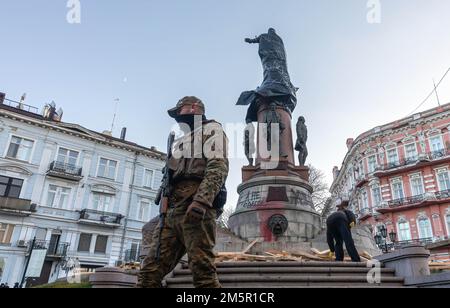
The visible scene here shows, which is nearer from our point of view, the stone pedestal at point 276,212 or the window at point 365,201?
the stone pedestal at point 276,212

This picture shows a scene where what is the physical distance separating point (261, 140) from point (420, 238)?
79.2ft

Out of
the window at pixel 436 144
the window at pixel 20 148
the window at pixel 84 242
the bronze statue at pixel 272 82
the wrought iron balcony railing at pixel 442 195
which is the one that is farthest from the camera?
the window at pixel 436 144

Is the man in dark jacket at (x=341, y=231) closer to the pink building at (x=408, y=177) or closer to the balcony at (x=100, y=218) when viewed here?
the balcony at (x=100, y=218)

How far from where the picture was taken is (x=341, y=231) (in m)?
7.33

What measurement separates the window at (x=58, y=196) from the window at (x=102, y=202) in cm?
Result: 225

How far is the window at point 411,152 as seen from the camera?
32213 millimetres

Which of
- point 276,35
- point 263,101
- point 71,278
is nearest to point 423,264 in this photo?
point 71,278

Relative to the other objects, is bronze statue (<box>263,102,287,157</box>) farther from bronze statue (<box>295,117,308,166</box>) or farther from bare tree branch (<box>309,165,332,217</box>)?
bare tree branch (<box>309,165,332,217</box>)

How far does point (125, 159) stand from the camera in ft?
99.8

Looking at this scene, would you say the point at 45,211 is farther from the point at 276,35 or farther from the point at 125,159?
the point at 276,35

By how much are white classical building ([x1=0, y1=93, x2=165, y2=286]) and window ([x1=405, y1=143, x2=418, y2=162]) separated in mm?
26483

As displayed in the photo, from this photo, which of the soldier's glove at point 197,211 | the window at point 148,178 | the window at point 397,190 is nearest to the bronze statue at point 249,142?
the soldier's glove at point 197,211

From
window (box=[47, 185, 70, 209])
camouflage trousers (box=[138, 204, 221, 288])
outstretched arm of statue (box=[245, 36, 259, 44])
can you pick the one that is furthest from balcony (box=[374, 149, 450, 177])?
camouflage trousers (box=[138, 204, 221, 288])

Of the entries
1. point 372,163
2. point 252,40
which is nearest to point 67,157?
point 252,40
